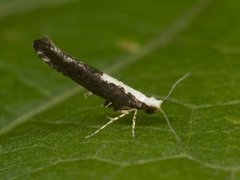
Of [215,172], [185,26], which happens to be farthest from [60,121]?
[185,26]

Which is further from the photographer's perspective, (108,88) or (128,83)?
(128,83)

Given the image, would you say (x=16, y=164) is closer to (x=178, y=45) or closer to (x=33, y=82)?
(x=33, y=82)

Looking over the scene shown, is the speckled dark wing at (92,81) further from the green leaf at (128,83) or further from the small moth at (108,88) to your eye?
the green leaf at (128,83)

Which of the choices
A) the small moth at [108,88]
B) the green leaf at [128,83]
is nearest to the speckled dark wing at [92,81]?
the small moth at [108,88]

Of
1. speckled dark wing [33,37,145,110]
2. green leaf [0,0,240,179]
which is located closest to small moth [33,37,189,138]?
speckled dark wing [33,37,145,110]

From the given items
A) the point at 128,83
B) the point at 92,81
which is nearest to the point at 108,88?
the point at 92,81

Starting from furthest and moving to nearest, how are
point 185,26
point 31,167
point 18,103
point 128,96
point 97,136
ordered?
point 185,26 < point 18,103 < point 128,96 < point 97,136 < point 31,167

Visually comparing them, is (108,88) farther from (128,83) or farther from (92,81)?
(128,83)

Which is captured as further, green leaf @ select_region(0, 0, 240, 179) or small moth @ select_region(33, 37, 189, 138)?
small moth @ select_region(33, 37, 189, 138)

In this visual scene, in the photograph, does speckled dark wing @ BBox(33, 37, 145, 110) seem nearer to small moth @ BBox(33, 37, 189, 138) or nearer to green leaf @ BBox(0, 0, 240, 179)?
small moth @ BBox(33, 37, 189, 138)
